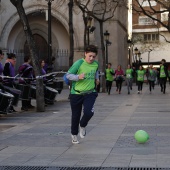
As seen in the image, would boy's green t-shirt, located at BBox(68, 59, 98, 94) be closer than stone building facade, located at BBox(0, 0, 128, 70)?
Yes

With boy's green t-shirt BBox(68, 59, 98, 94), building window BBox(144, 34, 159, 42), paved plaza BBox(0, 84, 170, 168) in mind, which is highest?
building window BBox(144, 34, 159, 42)

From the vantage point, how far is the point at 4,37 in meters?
38.4

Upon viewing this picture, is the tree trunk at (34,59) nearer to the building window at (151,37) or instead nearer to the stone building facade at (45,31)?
the stone building facade at (45,31)

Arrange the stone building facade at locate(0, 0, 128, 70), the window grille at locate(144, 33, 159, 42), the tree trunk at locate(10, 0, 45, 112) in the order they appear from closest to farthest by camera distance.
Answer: the tree trunk at locate(10, 0, 45, 112), the stone building facade at locate(0, 0, 128, 70), the window grille at locate(144, 33, 159, 42)

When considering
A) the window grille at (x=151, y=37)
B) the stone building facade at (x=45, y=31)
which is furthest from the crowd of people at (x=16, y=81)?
the window grille at (x=151, y=37)

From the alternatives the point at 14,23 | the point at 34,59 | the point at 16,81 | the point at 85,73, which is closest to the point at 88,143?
the point at 85,73

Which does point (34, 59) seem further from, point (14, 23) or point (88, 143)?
point (14, 23)

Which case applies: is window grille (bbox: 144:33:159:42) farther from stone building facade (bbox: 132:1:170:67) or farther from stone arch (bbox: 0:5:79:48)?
stone arch (bbox: 0:5:79:48)

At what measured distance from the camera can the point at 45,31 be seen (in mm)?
41188

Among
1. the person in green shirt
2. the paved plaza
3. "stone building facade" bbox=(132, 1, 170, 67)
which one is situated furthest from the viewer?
"stone building facade" bbox=(132, 1, 170, 67)

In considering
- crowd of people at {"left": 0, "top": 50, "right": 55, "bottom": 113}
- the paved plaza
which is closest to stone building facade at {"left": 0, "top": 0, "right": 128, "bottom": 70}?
crowd of people at {"left": 0, "top": 50, "right": 55, "bottom": 113}

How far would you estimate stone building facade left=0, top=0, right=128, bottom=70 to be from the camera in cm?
3844

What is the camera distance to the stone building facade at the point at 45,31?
1513 inches

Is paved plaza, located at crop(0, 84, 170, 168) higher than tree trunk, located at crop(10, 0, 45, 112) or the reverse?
the reverse
